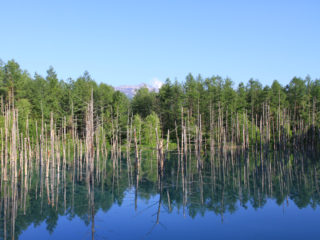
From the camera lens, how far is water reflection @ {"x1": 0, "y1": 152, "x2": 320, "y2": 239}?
17.2 meters

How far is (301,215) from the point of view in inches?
674

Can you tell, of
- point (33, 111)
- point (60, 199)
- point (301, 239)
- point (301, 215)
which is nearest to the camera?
point (301, 239)

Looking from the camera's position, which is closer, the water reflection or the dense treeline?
the water reflection

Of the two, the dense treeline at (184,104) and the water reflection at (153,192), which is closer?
the water reflection at (153,192)

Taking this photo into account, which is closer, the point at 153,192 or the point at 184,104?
the point at 153,192

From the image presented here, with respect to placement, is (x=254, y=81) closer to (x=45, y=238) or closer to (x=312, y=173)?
(x=312, y=173)

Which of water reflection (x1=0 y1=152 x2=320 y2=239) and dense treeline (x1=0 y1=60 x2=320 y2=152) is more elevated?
dense treeline (x1=0 y1=60 x2=320 y2=152)

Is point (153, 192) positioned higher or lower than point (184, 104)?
lower

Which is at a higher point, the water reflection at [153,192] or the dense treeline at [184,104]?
the dense treeline at [184,104]

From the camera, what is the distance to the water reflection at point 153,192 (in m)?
17.2

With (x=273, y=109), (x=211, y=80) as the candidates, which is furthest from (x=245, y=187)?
(x=211, y=80)

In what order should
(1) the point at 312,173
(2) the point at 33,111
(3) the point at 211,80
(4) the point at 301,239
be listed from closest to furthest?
(4) the point at 301,239 < (1) the point at 312,173 < (2) the point at 33,111 < (3) the point at 211,80

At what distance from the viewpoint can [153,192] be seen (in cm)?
2216

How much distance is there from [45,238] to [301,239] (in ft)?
37.0
